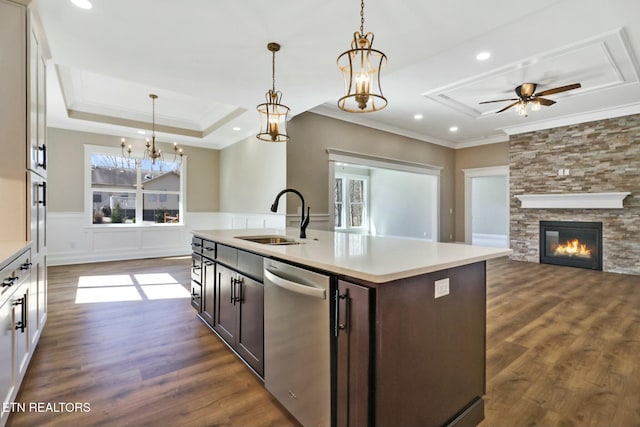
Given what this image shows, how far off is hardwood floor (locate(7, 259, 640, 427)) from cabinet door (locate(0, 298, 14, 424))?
22 cm

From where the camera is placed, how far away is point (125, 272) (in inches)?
209

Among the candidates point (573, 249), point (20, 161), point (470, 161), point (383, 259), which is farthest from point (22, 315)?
point (470, 161)

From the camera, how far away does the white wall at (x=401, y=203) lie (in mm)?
9122

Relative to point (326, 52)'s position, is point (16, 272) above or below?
below

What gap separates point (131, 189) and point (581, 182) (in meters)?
9.13

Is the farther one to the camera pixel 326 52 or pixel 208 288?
pixel 326 52

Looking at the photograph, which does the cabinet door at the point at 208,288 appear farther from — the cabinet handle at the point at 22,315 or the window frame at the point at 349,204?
the window frame at the point at 349,204

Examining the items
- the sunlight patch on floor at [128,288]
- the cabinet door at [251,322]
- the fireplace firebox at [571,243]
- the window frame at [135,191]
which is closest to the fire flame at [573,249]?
the fireplace firebox at [571,243]

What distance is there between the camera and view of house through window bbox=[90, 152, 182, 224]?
21.2 ft

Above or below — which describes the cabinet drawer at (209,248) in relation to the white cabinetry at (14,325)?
above

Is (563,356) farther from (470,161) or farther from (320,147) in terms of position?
(470,161)

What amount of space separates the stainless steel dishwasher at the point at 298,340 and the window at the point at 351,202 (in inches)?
326

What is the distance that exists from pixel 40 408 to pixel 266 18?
3120 mm

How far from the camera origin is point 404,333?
4.36ft
